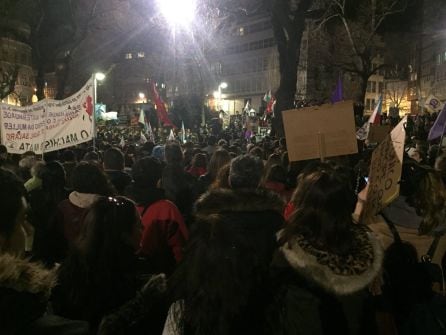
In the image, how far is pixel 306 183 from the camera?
9.25 feet

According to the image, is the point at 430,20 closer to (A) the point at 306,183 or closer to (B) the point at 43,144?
(B) the point at 43,144

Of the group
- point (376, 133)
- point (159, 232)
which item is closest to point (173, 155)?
point (159, 232)

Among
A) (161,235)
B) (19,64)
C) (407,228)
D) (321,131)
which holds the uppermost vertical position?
(19,64)

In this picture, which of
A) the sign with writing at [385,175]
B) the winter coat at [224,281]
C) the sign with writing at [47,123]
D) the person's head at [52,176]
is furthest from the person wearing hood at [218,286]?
the sign with writing at [47,123]

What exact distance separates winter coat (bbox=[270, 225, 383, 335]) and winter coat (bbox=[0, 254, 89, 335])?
1.00m

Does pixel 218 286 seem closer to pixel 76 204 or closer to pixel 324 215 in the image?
pixel 324 215

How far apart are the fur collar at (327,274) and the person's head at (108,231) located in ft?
3.01

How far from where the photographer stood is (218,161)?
22.2 feet

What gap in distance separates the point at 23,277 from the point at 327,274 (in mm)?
1412

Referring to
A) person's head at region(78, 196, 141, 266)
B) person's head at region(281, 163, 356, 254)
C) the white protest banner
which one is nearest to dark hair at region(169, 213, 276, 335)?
person's head at region(281, 163, 356, 254)

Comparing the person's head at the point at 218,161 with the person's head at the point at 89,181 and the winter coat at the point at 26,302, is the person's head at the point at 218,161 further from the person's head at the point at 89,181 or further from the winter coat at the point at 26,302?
the winter coat at the point at 26,302

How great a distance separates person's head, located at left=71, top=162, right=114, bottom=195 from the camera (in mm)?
4113

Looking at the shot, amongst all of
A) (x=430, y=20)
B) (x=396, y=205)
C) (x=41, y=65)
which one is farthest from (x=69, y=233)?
(x=430, y=20)

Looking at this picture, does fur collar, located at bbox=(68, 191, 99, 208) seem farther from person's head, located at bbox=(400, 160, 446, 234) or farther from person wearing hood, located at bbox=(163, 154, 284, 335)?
person's head, located at bbox=(400, 160, 446, 234)
